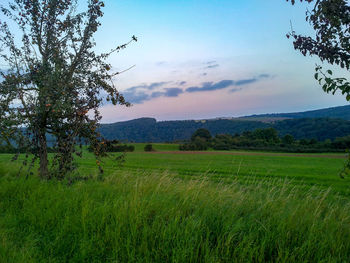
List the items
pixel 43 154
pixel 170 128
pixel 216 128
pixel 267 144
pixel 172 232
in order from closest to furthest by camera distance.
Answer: pixel 172 232 → pixel 43 154 → pixel 267 144 → pixel 170 128 → pixel 216 128

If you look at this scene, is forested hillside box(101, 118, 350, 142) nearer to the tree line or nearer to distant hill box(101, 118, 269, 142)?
distant hill box(101, 118, 269, 142)

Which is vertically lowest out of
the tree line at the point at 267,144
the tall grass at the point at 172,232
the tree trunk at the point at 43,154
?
the tree line at the point at 267,144

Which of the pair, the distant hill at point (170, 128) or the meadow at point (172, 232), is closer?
the meadow at point (172, 232)

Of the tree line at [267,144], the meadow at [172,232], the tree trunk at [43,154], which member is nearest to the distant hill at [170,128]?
the tree line at [267,144]

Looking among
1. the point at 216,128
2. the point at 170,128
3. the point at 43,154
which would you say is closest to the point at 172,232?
the point at 43,154

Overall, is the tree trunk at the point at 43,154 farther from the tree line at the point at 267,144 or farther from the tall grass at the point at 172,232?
the tree line at the point at 267,144

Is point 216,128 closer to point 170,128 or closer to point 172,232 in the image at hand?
point 170,128

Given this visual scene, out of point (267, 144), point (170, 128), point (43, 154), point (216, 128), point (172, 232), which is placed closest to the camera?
point (172, 232)

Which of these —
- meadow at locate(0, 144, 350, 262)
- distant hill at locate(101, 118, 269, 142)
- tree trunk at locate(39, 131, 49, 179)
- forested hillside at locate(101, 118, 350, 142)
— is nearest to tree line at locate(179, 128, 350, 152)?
forested hillside at locate(101, 118, 350, 142)

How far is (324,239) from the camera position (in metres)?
3.54

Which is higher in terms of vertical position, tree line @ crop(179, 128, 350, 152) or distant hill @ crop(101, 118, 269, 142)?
Answer: distant hill @ crop(101, 118, 269, 142)

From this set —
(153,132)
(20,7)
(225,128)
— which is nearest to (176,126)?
(153,132)

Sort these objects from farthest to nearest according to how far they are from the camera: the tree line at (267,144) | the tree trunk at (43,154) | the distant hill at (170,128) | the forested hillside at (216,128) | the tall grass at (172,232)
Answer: the distant hill at (170,128) → the forested hillside at (216,128) → the tree line at (267,144) → the tree trunk at (43,154) → the tall grass at (172,232)

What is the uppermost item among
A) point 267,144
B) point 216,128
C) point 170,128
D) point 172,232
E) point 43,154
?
point 170,128
